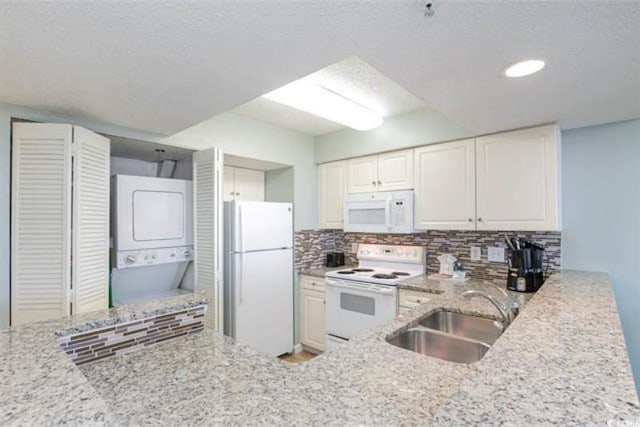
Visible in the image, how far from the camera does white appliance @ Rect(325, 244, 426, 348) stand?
8.91 feet

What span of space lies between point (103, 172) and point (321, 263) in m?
2.29

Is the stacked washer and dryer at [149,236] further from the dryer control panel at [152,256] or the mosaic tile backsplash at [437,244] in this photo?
the mosaic tile backsplash at [437,244]

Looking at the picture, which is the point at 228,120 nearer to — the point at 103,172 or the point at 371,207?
the point at 103,172

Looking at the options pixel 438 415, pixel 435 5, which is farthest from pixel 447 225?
pixel 438 415

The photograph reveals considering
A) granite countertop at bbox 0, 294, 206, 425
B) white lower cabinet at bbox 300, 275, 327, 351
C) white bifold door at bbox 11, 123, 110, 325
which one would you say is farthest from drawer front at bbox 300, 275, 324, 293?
granite countertop at bbox 0, 294, 206, 425

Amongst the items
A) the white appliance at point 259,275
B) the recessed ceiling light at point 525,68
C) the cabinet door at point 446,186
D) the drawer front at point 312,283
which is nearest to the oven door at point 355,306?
the drawer front at point 312,283

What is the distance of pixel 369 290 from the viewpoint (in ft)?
9.15

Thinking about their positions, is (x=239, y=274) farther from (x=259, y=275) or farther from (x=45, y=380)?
(x=45, y=380)

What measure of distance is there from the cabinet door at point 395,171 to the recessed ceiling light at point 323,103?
419 mm

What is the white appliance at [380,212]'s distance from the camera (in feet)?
9.63

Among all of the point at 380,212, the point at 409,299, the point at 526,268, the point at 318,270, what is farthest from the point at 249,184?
the point at 526,268

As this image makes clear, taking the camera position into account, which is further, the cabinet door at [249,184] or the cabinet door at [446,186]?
the cabinet door at [249,184]

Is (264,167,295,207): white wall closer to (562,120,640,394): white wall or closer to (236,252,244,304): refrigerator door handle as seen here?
(236,252,244,304): refrigerator door handle

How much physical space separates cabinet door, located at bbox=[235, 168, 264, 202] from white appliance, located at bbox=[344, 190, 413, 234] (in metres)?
1.05
